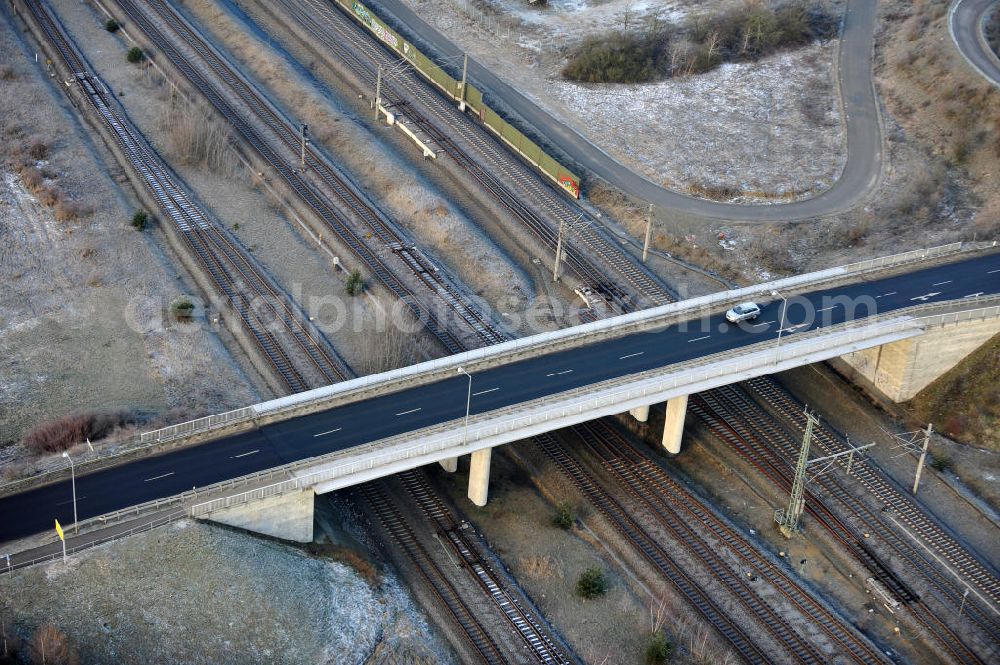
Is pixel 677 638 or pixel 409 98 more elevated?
pixel 409 98

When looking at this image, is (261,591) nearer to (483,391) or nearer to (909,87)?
(483,391)

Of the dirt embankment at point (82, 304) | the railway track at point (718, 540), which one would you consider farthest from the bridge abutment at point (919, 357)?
the dirt embankment at point (82, 304)

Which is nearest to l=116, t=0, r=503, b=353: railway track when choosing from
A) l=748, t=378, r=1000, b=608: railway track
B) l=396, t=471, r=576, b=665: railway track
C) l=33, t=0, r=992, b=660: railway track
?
l=33, t=0, r=992, b=660: railway track

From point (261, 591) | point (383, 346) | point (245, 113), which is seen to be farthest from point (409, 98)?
point (261, 591)

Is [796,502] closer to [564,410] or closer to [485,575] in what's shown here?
[564,410]

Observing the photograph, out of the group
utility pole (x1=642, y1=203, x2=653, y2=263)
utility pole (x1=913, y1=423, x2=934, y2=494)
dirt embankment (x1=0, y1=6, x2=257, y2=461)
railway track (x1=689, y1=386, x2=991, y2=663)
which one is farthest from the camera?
utility pole (x1=642, y1=203, x2=653, y2=263)

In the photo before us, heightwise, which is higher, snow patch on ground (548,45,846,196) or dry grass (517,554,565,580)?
snow patch on ground (548,45,846,196)

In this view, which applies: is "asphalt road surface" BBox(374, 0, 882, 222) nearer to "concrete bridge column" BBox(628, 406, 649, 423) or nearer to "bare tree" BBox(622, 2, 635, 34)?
"bare tree" BBox(622, 2, 635, 34)
